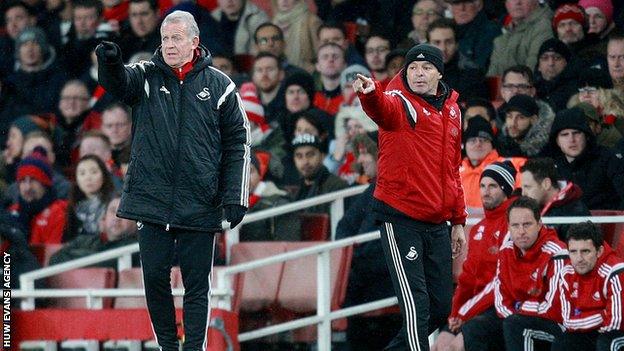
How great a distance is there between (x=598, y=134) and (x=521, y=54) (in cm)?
238

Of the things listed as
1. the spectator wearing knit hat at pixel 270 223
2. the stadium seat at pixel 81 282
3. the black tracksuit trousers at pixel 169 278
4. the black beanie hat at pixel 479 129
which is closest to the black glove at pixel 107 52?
the black tracksuit trousers at pixel 169 278

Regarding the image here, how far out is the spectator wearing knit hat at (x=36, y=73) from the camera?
731 inches

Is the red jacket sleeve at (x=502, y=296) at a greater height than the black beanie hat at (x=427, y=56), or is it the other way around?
the black beanie hat at (x=427, y=56)

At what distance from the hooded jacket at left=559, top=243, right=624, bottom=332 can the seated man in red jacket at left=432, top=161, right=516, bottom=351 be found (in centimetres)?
79

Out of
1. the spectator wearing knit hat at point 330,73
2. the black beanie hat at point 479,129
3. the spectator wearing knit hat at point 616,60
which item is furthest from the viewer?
the spectator wearing knit hat at point 330,73

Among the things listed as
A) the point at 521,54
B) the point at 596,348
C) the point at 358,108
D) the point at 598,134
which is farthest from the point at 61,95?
the point at 596,348

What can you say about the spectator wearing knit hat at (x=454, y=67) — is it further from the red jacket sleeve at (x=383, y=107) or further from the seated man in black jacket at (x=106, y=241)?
the red jacket sleeve at (x=383, y=107)

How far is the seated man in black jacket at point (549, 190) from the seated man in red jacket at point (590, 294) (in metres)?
0.86

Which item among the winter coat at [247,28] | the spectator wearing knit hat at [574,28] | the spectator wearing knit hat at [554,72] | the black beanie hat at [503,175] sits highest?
the winter coat at [247,28]

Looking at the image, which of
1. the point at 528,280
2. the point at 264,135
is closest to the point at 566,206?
the point at 528,280

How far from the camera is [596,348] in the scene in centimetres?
1093

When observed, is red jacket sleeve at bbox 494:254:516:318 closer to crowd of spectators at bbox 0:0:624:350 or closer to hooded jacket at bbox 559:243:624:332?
hooded jacket at bbox 559:243:624:332

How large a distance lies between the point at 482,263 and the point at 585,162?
1.38m

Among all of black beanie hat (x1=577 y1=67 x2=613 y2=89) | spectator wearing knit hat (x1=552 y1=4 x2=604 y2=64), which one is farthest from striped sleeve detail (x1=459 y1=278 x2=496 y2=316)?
spectator wearing knit hat (x1=552 y1=4 x2=604 y2=64)
